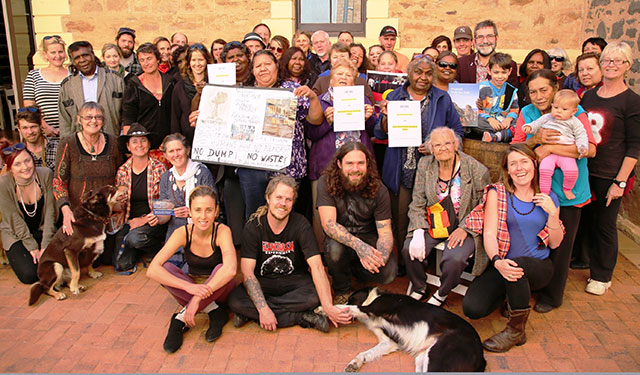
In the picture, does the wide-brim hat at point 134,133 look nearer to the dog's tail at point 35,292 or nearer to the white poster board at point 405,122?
the dog's tail at point 35,292

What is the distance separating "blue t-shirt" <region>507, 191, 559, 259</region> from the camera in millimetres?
3547

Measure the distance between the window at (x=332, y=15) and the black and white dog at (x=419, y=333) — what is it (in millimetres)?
5352

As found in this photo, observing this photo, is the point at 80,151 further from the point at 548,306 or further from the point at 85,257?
the point at 548,306

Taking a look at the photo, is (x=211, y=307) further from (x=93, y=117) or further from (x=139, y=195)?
(x=93, y=117)

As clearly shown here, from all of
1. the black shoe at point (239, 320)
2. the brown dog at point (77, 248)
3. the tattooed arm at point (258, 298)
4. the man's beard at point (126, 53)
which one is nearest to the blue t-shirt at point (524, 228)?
the tattooed arm at point (258, 298)

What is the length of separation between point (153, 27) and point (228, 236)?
5.52m

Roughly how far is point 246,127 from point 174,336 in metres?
1.94

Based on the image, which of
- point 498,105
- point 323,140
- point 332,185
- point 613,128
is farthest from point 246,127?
point 613,128

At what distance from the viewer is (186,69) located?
16.8ft

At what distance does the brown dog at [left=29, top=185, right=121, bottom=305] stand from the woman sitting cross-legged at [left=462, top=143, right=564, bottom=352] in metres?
3.35

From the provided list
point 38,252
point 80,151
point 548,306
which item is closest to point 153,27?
point 80,151

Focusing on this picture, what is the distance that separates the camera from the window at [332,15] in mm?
7746

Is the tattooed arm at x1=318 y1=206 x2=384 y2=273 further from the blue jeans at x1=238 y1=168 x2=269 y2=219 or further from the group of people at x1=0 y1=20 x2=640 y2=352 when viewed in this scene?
the blue jeans at x1=238 y1=168 x2=269 y2=219

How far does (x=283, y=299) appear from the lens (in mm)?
3719
